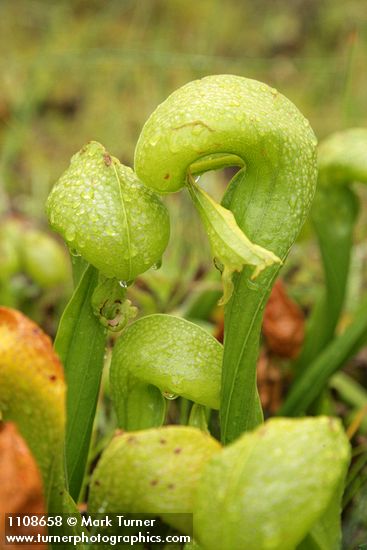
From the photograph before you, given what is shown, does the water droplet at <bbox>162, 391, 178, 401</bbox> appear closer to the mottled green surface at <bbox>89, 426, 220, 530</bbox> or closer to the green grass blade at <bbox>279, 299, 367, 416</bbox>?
the mottled green surface at <bbox>89, 426, 220, 530</bbox>

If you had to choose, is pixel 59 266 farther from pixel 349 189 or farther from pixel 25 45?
pixel 25 45

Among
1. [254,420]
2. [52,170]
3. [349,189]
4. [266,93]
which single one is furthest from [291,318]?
[52,170]

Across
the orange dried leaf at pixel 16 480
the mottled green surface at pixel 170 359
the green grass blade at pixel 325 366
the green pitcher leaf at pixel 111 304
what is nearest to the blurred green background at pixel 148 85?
the green grass blade at pixel 325 366

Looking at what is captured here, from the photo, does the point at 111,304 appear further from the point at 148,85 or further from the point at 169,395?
the point at 148,85

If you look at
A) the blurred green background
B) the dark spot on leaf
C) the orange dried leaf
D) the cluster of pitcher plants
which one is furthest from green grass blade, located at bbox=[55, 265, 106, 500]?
the blurred green background

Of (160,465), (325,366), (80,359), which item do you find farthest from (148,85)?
(160,465)
